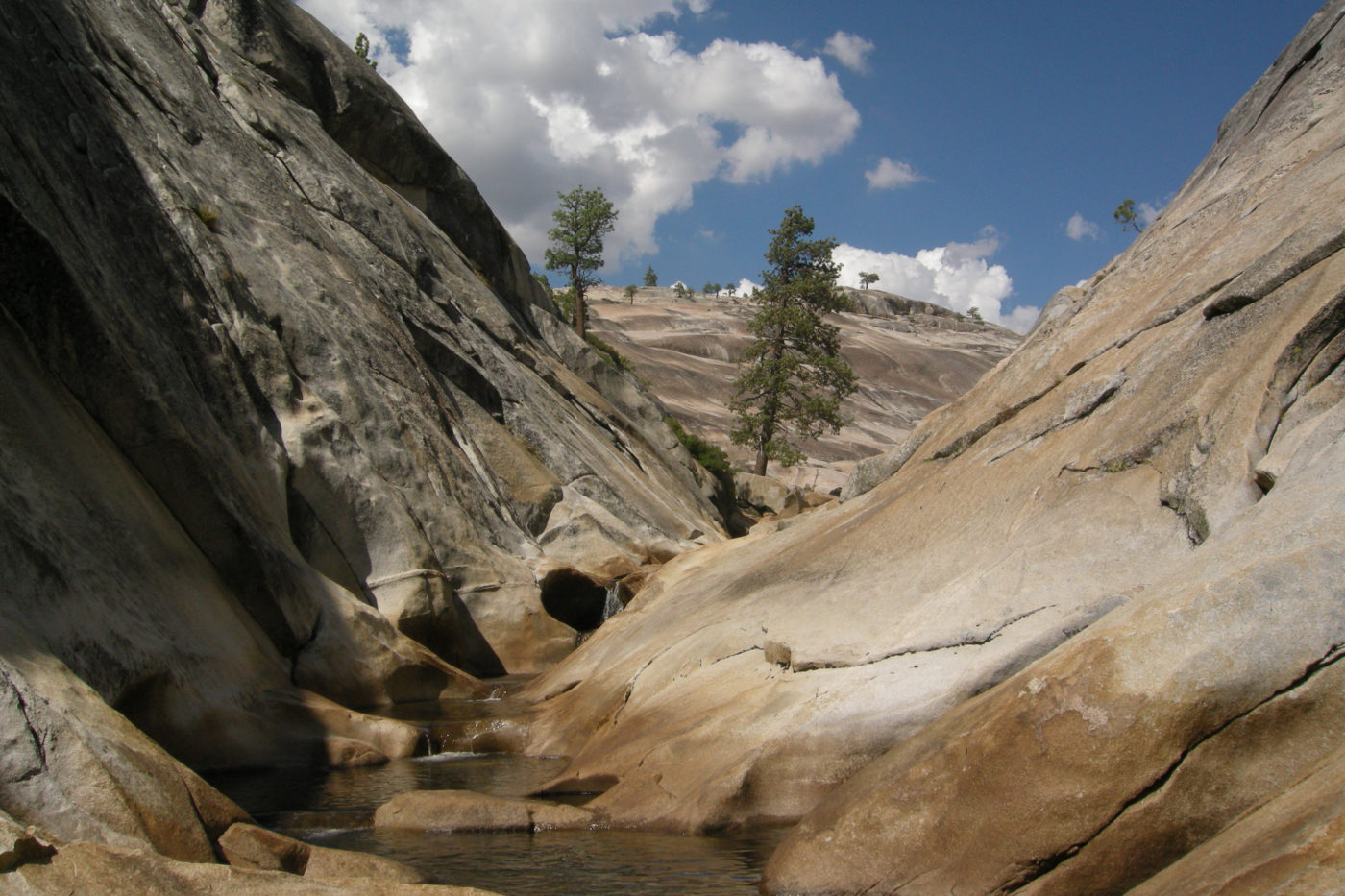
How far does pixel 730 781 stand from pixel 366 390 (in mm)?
12152

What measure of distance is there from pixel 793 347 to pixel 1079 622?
101ft

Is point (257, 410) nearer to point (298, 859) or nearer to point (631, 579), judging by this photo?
point (631, 579)

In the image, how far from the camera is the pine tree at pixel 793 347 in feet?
119

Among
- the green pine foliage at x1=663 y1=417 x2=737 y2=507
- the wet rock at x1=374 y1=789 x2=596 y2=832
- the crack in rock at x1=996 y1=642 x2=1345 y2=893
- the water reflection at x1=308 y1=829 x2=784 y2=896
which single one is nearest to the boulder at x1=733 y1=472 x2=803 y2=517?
the green pine foliage at x1=663 y1=417 x2=737 y2=507

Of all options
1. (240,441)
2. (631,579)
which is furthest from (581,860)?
(631,579)

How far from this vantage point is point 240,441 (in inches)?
538

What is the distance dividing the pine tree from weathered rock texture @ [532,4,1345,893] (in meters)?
23.3

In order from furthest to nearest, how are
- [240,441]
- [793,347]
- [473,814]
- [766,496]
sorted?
A: [766,496] → [793,347] → [240,441] → [473,814]

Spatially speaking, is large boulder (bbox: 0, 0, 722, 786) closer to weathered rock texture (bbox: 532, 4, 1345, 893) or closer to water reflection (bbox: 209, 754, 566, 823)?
water reflection (bbox: 209, 754, 566, 823)

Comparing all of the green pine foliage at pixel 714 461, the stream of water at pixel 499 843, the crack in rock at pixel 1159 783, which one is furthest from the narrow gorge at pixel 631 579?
the green pine foliage at pixel 714 461

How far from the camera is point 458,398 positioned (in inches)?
869

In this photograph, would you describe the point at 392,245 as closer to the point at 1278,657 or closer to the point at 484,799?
the point at 484,799

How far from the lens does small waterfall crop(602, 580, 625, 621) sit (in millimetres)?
19156

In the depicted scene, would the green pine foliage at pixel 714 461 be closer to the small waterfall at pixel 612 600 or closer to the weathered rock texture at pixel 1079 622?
the small waterfall at pixel 612 600
